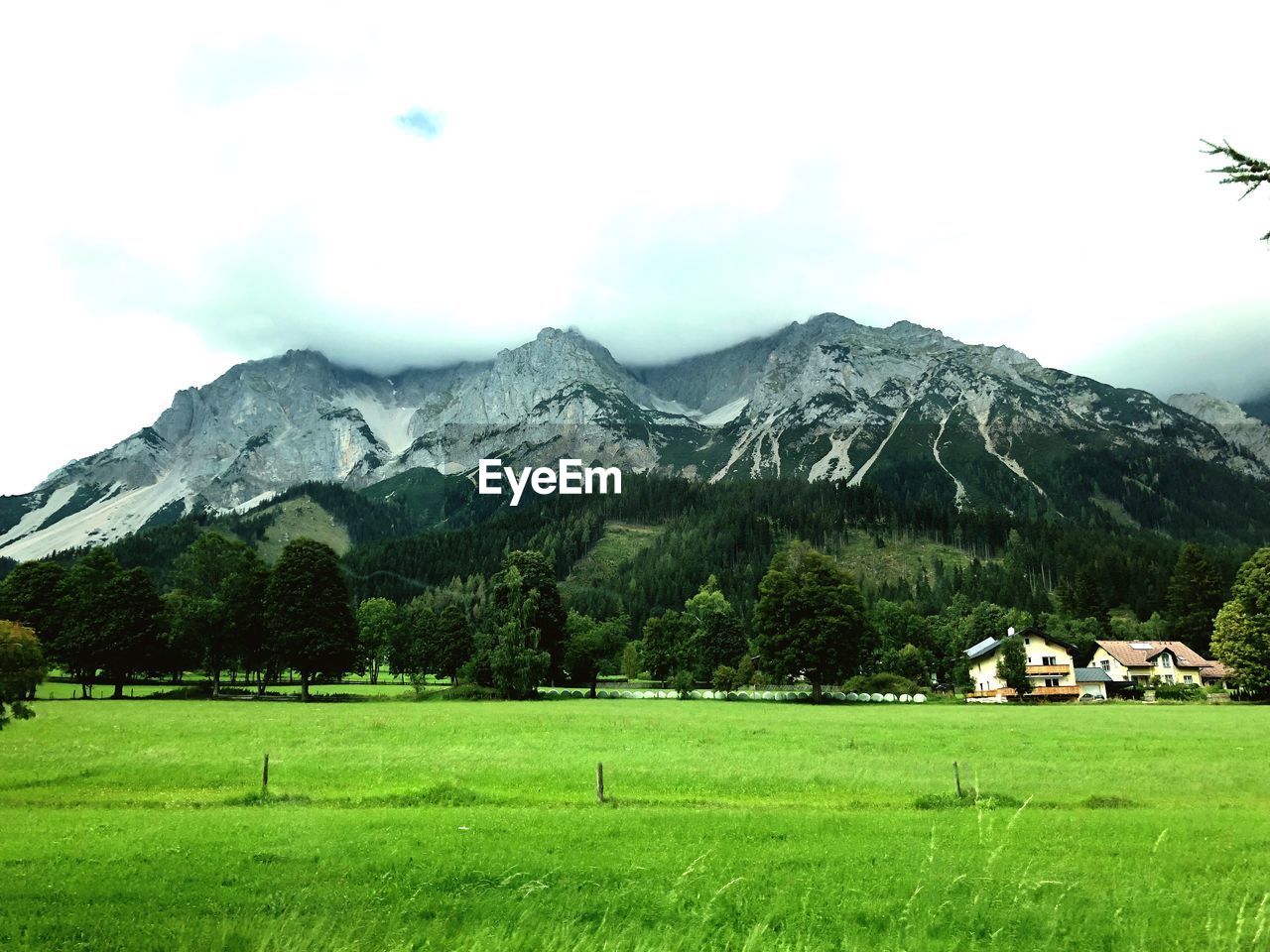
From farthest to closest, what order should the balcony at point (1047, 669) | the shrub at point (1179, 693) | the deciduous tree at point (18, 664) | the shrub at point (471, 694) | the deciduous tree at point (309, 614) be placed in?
the balcony at point (1047, 669)
the shrub at point (1179, 693)
the shrub at point (471, 694)
the deciduous tree at point (309, 614)
the deciduous tree at point (18, 664)

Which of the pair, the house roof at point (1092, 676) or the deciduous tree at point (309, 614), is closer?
the deciduous tree at point (309, 614)

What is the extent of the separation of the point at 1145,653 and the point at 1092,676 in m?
10.5

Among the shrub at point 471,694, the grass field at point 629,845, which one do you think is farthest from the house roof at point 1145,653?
the shrub at point 471,694

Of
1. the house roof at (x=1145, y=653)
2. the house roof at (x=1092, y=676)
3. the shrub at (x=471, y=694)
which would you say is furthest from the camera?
the house roof at (x=1145, y=653)

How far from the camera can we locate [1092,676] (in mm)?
104938

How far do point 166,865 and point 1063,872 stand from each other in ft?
57.9

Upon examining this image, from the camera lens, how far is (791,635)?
255 ft

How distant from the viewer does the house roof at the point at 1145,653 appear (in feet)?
351

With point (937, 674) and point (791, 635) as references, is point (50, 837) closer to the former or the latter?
point (791, 635)

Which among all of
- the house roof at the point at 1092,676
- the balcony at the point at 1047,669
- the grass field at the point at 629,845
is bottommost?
the house roof at the point at 1092,676

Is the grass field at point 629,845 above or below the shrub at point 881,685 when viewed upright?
above

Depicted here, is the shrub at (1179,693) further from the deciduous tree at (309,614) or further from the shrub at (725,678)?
the deciduous tree at (309,614)

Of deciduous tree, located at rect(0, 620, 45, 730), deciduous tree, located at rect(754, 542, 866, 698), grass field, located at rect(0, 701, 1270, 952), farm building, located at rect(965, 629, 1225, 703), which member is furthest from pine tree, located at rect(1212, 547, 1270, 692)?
deciduous tree, located at rect(0, 620, 45, 730)

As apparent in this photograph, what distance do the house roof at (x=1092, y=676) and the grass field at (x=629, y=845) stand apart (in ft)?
254
